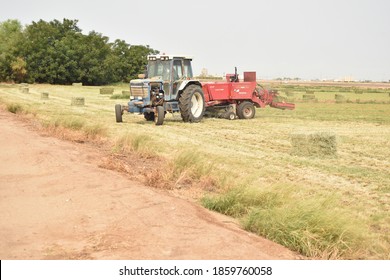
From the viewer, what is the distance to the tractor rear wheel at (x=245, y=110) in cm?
2092

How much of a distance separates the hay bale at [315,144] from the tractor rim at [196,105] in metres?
7.39

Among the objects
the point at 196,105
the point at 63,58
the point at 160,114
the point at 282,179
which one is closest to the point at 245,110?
the point at 196,105

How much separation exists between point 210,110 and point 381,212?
14.4 meters

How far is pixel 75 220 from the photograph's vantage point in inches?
235

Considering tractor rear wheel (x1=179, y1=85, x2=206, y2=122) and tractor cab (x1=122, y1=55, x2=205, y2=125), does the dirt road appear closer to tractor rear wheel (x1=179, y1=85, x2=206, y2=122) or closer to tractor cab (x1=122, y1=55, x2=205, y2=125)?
tractor cab (x1=122, y1=55, x2=205, y2=125)

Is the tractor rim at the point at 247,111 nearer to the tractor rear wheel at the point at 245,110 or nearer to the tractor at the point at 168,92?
the tractor rear wheel at the point at 245,110

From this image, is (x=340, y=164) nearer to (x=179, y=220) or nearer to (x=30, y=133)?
(x=179, y=220)

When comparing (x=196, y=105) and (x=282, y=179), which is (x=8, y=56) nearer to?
(x=196, y=105)

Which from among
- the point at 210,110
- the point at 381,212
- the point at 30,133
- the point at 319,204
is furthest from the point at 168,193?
the point at 210,110

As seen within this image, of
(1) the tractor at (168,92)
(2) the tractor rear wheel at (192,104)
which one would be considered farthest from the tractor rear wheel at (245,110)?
(2) the tractor rear wheel at (192,104)

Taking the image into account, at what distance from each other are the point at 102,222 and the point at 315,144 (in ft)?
23.5

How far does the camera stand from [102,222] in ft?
19.3

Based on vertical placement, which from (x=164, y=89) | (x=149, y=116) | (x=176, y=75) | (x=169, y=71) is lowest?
(x=149, y=116)

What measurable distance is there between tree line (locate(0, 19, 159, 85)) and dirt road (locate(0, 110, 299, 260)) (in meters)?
49.7
